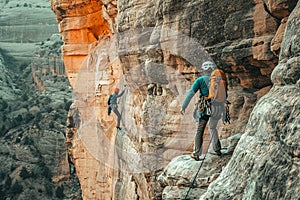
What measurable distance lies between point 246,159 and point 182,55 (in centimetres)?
529

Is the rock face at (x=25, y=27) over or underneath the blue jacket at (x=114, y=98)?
over

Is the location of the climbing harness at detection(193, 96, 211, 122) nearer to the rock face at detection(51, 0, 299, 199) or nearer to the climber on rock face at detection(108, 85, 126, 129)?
the rock face at detection(51, 0, 299, 199)

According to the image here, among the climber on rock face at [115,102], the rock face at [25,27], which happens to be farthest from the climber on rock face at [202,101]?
the rock face at [25,27]

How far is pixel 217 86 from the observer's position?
308 inches

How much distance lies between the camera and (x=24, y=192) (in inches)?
1558

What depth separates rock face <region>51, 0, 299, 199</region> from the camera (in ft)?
30.1

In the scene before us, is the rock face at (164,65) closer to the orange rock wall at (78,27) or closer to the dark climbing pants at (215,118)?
the orange rock wall at (78,27)

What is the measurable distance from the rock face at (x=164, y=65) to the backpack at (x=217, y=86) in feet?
3.23

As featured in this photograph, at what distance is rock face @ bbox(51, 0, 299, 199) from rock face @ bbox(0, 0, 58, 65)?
5315 centimetres

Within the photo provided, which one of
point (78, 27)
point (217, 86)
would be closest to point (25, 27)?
point (78, 27)

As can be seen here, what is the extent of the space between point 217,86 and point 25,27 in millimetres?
70951

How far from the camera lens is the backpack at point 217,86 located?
25.5 feet

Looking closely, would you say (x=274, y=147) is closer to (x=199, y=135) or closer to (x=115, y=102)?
(x=199, y=135)

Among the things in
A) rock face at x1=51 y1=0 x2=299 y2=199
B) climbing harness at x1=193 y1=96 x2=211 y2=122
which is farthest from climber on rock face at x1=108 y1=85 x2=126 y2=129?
climbing harness at x1=193 y1=96 x2=211 y2=122
